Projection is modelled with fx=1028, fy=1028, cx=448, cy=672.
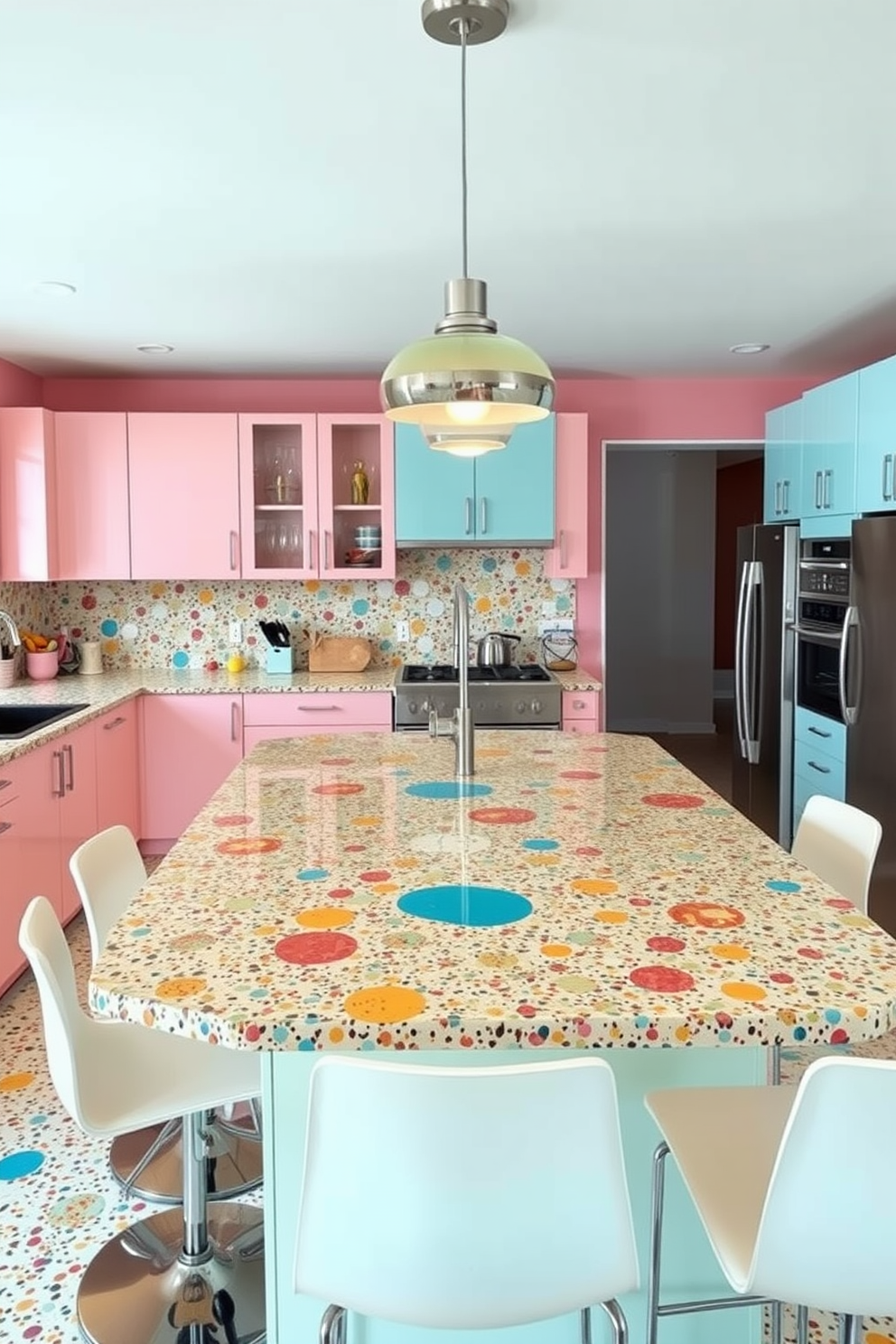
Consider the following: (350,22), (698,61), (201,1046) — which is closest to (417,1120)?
(201,1046)

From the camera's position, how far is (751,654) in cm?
484

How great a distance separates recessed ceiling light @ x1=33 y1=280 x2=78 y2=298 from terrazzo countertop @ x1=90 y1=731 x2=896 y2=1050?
200 cm

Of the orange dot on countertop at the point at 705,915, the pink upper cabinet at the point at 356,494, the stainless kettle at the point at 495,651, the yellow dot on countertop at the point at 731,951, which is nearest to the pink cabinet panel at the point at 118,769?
the pink upper cabinet at the point at 356,494

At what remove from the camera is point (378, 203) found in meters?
2.69

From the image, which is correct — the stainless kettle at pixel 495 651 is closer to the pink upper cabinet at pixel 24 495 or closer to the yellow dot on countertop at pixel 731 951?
the pink upper cabinet at pixel 24 495

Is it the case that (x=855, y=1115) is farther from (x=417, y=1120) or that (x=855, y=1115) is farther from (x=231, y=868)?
(x=231, y=868)

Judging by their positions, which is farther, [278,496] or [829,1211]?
[278,496]

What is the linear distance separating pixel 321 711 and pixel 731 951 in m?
3.41

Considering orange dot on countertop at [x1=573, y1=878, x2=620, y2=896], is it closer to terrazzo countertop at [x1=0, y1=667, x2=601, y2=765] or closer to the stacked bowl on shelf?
terrazzo countertop at [x1=0, y1=667, x2=601, y2=765]

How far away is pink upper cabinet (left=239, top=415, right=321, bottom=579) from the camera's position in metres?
4.86

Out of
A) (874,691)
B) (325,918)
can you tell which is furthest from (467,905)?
(874,691)

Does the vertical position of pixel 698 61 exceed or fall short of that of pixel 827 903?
it exceeds it

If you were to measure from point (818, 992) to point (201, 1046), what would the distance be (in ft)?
3.64

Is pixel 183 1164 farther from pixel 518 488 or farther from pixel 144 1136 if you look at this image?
pixel 518 488
